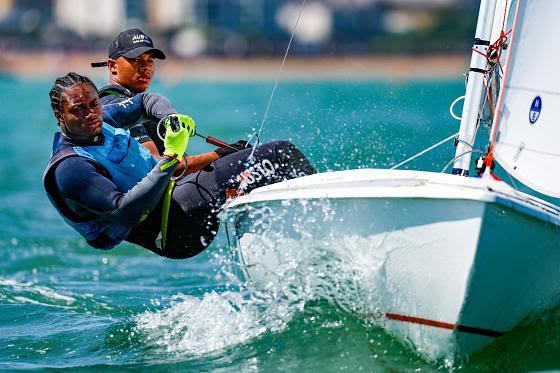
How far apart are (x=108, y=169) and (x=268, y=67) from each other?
53239 millimetres

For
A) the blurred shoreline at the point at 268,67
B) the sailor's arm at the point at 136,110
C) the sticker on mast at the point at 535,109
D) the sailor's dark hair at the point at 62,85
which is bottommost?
the blurred shoreline at the point at 268,67

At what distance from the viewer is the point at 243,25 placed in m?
64.6

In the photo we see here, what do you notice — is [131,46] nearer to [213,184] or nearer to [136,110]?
[136,110]

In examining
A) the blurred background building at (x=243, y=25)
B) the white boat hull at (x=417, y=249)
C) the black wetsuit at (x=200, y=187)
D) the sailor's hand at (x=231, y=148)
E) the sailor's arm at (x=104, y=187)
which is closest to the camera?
the white boat hull at (x=417, y=249)

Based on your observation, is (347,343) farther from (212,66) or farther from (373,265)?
(212,66)

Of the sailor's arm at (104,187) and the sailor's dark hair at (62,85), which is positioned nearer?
the sailor's arm at (104,187)

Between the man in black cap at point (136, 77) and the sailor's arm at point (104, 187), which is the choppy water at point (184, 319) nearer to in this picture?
the man in black cap at point (136, 77)

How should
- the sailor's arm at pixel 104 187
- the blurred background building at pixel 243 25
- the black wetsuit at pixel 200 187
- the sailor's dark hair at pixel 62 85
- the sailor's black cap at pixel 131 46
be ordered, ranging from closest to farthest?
the sailor's arm at pixel 104 187 < the sailor's dark hair at pixel 62 85 < the black wetsuit at pixel 200 187 < the sailor's black cap at pixel 131 46 < the blurred background building at pixel 243 25

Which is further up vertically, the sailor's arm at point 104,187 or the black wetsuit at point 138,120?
the black wetsuit at point 138,120

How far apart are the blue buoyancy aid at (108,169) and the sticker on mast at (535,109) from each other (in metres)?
1.76

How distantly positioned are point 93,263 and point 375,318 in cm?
380

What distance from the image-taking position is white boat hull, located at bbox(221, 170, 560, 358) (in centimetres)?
389

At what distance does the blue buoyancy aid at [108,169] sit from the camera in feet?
14.1

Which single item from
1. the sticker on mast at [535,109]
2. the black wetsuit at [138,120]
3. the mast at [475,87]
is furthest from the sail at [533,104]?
the black wetsuit at [138,120]
